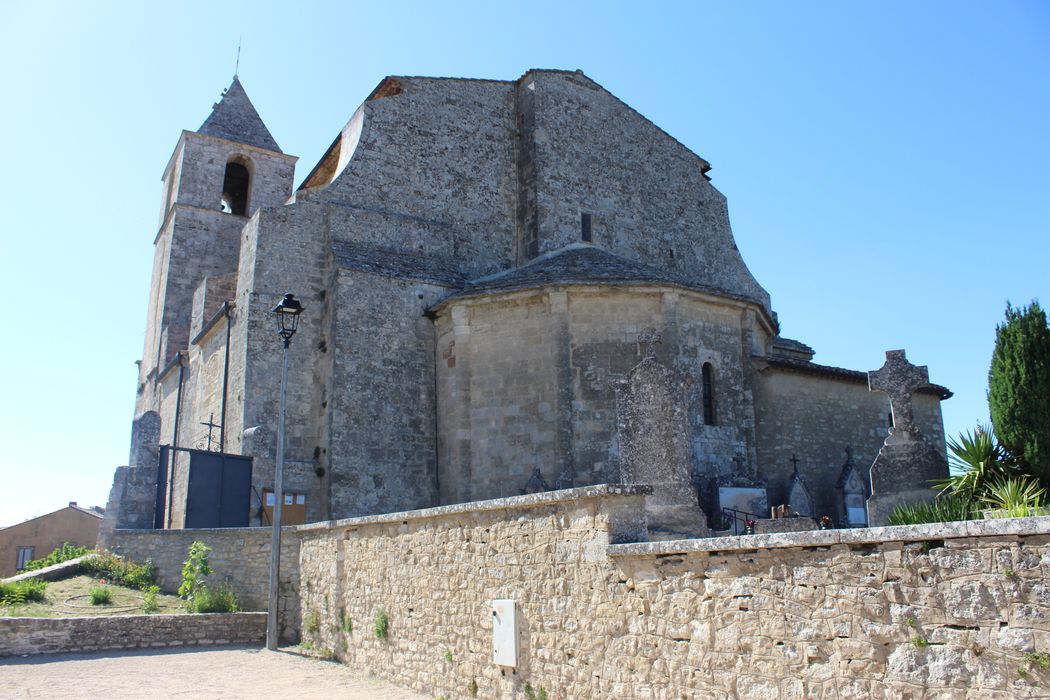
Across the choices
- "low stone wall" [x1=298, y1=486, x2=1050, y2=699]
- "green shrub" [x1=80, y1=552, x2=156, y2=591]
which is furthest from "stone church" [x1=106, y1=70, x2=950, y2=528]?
"low stone wall" [x1=298, y1=486, x2=1050, y2=699]

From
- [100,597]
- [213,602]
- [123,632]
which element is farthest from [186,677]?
[100,597]

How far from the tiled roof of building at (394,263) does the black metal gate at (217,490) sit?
13.9ft

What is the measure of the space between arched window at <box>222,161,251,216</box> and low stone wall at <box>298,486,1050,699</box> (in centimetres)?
2338

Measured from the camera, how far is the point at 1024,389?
28.4 feet

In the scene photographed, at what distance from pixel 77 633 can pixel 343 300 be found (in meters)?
7.20

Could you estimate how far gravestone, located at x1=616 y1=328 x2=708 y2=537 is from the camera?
28.2 feet

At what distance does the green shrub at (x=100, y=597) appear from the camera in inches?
491

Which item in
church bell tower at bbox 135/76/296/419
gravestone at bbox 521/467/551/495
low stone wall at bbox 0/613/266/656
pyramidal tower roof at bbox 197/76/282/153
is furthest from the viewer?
pyramidal tower roof at bbox 197/76/282/153

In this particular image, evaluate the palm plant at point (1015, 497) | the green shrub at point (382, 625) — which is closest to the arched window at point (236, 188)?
the green shrub at point (382, 625)

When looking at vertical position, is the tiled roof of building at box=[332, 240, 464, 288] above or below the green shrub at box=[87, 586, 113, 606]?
above

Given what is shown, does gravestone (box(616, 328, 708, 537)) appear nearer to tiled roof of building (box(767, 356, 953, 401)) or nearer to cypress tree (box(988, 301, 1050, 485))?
cypress tree (box(988, 301, 1050, 485))

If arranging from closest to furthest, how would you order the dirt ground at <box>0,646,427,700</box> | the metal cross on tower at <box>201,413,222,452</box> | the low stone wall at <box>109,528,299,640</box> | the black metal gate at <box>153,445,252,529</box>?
1. the dirt ground at <box>0,646,427,700</box>
2. the low stone wall at <box>109,528,299,640</box>
3. the black metal gate at <box>153,445,252,529</box>
4. the metal cross on tower at <box>201,413,222,452</box>

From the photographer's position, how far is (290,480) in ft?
50.1

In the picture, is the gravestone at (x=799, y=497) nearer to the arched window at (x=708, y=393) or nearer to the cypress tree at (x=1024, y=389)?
the arched window at (x=708, y=393)
